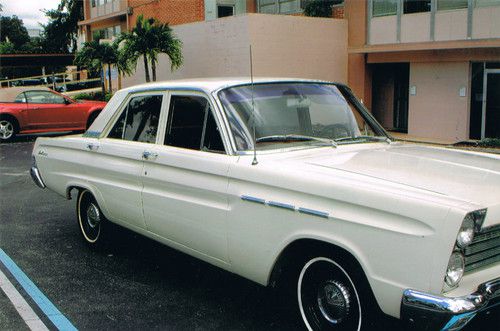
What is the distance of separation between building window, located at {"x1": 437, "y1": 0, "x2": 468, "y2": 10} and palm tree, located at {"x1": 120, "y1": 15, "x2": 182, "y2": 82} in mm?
9655

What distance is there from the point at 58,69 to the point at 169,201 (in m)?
50.8

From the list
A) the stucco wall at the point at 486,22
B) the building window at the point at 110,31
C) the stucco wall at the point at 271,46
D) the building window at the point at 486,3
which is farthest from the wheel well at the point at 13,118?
the building window at the point at 110,31

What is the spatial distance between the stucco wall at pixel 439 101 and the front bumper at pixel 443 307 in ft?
53.7

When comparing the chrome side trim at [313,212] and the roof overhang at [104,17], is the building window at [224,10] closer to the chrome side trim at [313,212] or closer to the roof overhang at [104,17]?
the roof overhang at [104,17]

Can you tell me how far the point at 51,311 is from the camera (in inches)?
185

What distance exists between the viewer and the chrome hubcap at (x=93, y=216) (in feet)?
20.5

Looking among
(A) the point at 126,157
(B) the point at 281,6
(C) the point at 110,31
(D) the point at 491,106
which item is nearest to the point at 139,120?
(A) the point at 126,157

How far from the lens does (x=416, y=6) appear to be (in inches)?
751

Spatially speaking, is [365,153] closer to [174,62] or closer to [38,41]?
[174,62]

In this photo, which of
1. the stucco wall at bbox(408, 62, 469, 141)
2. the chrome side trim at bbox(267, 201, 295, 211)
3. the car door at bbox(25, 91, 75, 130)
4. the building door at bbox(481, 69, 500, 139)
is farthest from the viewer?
the stucco wall at bbox(408, 62, 469, 141)

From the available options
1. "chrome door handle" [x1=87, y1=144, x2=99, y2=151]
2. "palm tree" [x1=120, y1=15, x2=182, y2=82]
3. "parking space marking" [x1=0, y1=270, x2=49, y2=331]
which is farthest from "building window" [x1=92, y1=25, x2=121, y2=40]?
"parking space marking" [x1=0, y1=270, x2=49, y2=331]

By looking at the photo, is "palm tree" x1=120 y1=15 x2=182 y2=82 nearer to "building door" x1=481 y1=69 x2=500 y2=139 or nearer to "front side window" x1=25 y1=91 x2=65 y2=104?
"front side window" x1=25 y1=91 x2=65 y2=104

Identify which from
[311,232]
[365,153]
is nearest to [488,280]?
[311,232]

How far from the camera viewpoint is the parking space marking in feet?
14.5
